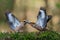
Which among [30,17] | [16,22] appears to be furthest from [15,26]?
[30,17]

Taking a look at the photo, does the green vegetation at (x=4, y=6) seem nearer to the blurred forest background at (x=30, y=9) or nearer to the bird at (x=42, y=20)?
the blurred forest background at (x=30, y=9)

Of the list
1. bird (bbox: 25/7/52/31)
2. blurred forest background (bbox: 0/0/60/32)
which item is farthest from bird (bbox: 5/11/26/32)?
blurred forest background (bbox: 0/0/60/32)

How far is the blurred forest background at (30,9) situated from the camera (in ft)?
6.27

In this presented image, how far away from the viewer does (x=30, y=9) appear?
1.93 m

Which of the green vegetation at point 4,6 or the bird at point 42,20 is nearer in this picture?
the bird at point 42,20

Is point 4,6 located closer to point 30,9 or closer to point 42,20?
point 30,9

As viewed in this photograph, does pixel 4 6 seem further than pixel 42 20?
Yes

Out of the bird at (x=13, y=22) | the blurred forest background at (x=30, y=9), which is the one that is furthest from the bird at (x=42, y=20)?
the blurred forest background at (x=30, y=9)

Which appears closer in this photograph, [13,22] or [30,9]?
[13,22]

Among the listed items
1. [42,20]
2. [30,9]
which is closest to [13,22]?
[42,20]

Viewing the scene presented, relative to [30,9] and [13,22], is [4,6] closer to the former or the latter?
[30,9]

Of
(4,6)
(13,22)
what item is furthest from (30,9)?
(13,22)

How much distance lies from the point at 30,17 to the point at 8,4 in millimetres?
233

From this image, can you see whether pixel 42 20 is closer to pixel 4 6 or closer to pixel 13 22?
pixel 13 22
